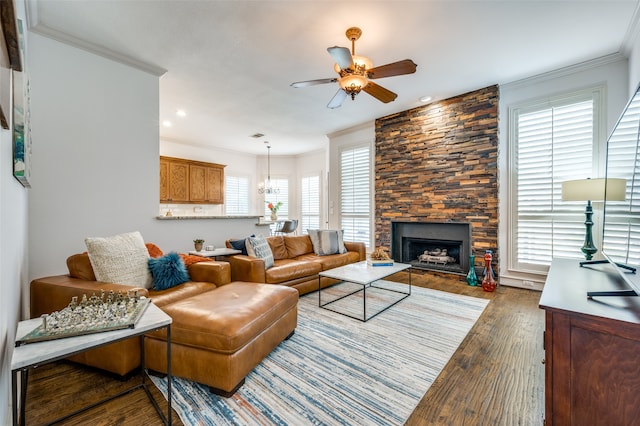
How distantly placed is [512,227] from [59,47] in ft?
18.9

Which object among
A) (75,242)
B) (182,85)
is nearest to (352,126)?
(182,85)

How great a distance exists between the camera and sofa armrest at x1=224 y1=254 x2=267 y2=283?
3023 millimetres

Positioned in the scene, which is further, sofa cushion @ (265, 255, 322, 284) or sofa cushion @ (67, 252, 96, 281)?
sofa cushion @ (265, 255, 322, 284)

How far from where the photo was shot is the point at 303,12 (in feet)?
7.84

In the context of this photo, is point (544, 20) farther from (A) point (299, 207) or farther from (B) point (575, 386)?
(A) point (299, 207)

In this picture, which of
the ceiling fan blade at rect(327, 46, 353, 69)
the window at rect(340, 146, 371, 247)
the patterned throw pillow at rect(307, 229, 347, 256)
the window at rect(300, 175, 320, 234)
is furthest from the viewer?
the window at rect(300, 175, 320, 234)

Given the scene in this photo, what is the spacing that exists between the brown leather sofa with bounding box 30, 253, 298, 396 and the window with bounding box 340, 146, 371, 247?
3.72m

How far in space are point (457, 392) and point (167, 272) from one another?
2.32 meters

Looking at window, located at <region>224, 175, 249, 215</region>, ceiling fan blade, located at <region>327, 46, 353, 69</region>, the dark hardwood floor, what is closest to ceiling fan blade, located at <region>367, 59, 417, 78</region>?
ceiling fan blade, located at <region>327, 46, 353, 69</region>

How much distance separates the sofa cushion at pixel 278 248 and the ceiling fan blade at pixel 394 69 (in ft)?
8.34

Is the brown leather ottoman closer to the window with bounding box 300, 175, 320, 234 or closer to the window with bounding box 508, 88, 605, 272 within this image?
the window with bounding box 508, 88, 605, 272

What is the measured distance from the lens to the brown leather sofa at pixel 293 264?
3072 millimetres

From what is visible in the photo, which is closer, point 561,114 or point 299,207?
point 561,114

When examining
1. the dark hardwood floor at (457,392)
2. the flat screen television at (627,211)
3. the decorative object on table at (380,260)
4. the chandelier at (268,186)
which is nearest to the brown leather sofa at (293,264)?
the decorative object on table at (380,260)
